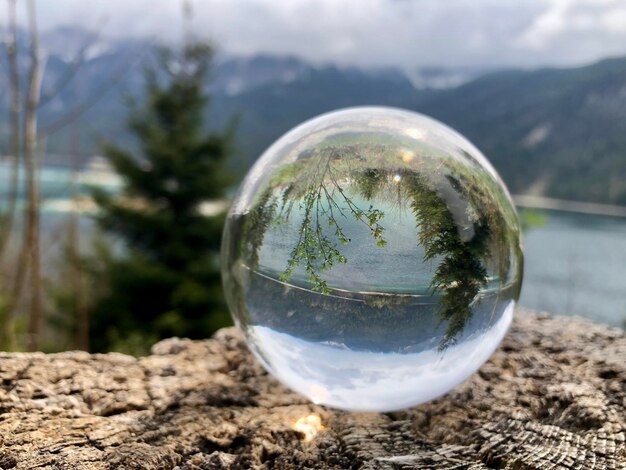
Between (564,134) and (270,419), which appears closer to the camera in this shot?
(270,419)

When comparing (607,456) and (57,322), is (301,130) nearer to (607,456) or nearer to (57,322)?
(607,456)

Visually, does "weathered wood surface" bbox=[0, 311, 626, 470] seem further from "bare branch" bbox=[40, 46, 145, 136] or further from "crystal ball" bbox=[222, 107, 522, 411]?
"bare branch" bbox=[40, 46, 145, 136]

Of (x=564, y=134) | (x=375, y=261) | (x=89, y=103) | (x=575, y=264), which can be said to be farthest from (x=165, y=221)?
(x=564, y=134)

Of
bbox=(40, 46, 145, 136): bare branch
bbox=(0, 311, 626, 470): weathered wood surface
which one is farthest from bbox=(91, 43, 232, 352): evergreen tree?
bbox=(0, 311, 626, 470): weathered wood surface

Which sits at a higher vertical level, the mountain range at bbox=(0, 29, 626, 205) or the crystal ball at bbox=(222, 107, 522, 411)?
the mountain range at bbox=(0, 29, 626, 205)

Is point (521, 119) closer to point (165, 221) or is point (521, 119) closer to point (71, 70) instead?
point (165, 221)

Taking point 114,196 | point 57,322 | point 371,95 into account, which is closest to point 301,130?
point 114,196

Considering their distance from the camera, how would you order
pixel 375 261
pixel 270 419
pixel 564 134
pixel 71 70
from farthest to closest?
pixel 564 134
pixel 71 70
pixel 270 419
pixel 375 261
